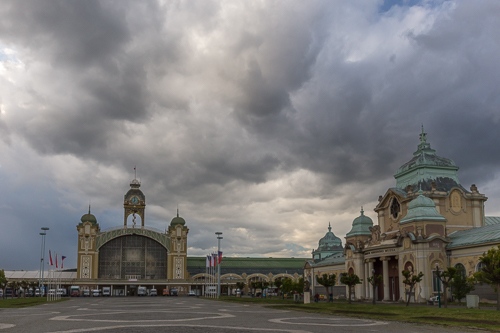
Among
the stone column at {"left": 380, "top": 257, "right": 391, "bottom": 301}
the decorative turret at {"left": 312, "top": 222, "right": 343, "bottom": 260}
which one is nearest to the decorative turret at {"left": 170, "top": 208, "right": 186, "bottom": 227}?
the decorative turret at {"left": 312, "top": 222, "right": 343, "bottom": 260}

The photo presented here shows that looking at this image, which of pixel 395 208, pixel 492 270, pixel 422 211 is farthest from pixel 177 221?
pixel 492 270

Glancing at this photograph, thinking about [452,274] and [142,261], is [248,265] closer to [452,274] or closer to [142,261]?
[142,261]

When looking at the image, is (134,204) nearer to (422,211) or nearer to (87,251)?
(87,251)

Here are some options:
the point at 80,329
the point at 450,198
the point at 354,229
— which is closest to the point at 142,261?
the point at 354,229

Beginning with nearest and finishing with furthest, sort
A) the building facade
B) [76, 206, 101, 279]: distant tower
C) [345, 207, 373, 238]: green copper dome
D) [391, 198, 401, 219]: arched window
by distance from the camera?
the building facade → [391, 198, 401, 219]: arched window → [345, 207, 373, 238]: green copper dome → [76, 206, 101, 279]: distant tower

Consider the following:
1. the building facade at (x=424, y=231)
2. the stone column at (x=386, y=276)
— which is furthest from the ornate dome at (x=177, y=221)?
the stone column at (x=386, y=276)

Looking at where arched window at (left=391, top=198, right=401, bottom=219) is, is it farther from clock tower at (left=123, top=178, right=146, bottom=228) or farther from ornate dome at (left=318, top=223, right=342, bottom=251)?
clock tower at (left=123, top=178, right=146, bottom=228)

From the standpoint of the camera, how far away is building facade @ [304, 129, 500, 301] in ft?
192

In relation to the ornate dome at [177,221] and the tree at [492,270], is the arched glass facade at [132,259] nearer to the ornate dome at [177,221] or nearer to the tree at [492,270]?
the ornate dome at [177,221]

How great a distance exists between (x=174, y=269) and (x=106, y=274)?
753 inches

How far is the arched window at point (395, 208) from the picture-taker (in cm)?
7175

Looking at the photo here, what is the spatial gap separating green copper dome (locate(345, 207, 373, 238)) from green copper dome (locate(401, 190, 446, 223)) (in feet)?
68.6

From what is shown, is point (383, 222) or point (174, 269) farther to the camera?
point (174, 269)

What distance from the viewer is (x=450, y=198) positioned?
68125 mm
